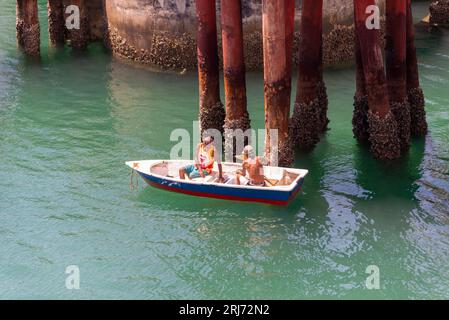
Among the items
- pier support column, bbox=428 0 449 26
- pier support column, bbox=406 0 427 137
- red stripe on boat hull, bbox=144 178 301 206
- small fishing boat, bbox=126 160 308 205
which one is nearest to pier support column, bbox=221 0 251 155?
small fishing boat, bbox=126 160 308 205

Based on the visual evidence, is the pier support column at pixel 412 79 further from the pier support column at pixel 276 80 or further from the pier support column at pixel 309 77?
the pier support column at pixel 276 80

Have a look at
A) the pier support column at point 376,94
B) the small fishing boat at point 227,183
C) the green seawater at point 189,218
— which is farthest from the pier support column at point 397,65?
the small fishing boat at point 227,183

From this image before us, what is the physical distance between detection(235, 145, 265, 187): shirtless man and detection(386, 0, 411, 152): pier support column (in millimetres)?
5115

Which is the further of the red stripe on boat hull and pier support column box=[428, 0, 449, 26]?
pier support column box=[428, 0, 449, 26]

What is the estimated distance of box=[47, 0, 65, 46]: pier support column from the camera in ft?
124

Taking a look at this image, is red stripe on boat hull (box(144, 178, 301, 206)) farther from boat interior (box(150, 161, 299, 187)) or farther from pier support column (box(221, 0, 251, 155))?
pier support column (box(221, 0, 251, 155))

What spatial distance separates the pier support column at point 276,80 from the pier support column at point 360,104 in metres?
3.51

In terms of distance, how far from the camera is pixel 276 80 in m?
23.7

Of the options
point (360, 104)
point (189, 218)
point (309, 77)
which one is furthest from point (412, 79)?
point (189, 218)

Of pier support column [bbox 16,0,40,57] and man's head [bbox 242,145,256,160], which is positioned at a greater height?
pier support column [bbox 16,0,40,57]

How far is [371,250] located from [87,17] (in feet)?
65.9

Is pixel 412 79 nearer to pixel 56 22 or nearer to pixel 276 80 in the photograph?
pixel 276 80

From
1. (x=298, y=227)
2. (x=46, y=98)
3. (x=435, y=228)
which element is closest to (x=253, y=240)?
(x=298, y=227)

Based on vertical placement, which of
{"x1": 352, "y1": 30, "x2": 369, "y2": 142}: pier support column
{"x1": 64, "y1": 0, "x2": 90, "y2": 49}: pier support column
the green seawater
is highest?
{"x1": 64, "y1": 0, "x2": 90, "y2": 49}: pier support column
